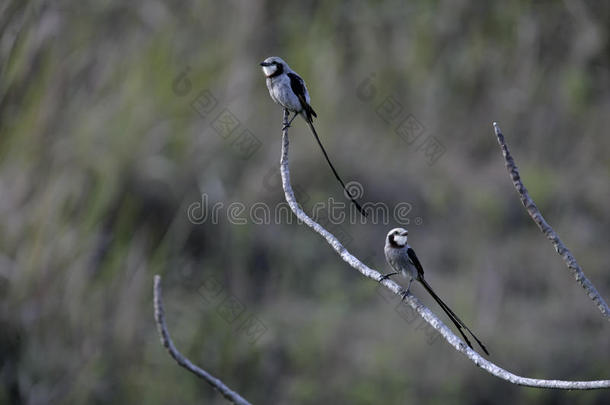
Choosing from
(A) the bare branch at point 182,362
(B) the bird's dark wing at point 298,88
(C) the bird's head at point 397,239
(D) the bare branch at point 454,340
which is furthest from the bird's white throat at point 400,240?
(A) the bare branch at point 182,362

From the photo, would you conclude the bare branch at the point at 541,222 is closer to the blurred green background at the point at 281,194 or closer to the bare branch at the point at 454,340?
the bare branch at the point at 454,340

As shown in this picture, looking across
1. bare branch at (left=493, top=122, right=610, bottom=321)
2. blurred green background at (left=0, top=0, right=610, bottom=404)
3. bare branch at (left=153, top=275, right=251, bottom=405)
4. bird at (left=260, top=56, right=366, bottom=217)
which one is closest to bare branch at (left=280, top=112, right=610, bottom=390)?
bare branch at (left=493, top=122, right=610, bottom=321)

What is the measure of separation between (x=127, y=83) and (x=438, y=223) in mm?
2776

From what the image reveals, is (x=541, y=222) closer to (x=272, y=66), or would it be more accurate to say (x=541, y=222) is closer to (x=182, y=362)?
(x=182, y=362)

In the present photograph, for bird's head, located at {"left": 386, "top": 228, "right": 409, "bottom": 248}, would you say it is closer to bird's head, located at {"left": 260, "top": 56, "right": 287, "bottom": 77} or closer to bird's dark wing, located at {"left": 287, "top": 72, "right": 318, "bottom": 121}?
bird's dark wing, located at {"left": 287, "top": 72, "right": 318, "bottom": 121}

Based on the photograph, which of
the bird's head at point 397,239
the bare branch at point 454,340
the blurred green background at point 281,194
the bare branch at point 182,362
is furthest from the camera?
the blurred green background at point 281,194

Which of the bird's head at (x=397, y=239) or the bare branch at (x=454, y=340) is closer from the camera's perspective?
the bare branch at (x=454, y=340)

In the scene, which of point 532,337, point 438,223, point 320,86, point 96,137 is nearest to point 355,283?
point 438,223

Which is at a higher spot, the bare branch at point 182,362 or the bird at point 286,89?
the bird at point 286,89

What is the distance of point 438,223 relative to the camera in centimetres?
591

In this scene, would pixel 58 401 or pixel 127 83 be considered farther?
pixel 127 83

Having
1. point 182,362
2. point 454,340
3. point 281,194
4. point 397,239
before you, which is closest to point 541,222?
point 454,340

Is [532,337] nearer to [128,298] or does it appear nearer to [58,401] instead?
[128,298]

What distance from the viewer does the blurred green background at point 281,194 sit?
3965 millimetres
